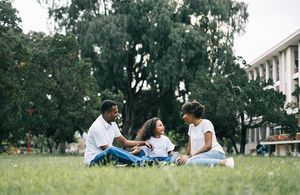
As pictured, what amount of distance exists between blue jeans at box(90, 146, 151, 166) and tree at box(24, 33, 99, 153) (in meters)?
27.6

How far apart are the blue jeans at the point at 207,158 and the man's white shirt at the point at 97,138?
5.54 ft

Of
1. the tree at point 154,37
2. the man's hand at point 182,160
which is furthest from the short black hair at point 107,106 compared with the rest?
the tree at point 154,37

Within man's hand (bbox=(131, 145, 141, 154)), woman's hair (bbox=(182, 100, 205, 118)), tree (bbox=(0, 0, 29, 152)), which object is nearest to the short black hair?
man's hand (bbox=(131, 145, 141, 154))

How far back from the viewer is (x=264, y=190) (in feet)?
16.9

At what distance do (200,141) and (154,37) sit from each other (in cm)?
2754

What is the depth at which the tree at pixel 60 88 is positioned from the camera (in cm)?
3750

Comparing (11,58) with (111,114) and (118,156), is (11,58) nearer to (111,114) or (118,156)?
(111,114)

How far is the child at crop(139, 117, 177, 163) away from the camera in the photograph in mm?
10937

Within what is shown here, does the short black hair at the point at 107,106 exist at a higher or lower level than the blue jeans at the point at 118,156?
higher

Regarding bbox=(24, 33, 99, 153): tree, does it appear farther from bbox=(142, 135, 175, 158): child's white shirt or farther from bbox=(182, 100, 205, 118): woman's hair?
bbox=(182, 100, 205, 118): woman's hair

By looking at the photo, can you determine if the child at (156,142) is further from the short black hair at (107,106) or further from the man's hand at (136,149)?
the short black hair at (107,106)

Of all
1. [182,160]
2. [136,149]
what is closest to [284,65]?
[136,149]

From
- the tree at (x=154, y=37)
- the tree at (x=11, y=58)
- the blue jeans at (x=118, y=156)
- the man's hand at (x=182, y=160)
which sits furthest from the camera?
the tree at (x=154, y=37)

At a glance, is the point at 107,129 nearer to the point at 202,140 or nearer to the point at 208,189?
the point at 202,140
